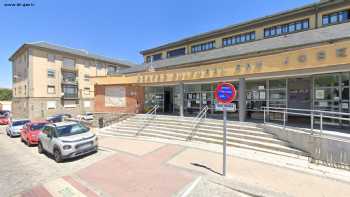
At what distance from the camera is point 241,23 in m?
18.6

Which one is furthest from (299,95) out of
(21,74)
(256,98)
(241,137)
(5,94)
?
(5,94)

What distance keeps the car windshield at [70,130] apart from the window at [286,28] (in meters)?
18.7

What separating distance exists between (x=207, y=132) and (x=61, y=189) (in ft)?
23.7

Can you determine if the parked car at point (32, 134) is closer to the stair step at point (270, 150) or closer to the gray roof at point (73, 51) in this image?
the stair step at point (270, 150)

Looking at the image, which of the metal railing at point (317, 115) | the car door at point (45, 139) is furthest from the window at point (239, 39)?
the car door at point (45, 139)

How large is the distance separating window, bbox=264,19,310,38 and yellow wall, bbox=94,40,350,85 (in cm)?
1020

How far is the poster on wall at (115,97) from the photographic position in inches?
620

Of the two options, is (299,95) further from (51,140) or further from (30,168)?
(30,168)

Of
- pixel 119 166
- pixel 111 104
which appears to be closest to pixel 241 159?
pixel 119 166

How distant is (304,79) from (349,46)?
3474mm

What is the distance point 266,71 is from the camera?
903 centimetres

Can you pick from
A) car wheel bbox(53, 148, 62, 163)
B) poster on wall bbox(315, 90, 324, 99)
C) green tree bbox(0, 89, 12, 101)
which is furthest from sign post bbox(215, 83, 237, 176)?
green tree bbox(0, 89, 12, 101)

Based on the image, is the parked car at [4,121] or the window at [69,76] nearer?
the parked car at [4,121]

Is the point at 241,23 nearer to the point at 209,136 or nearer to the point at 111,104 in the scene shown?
the point at 209,136
